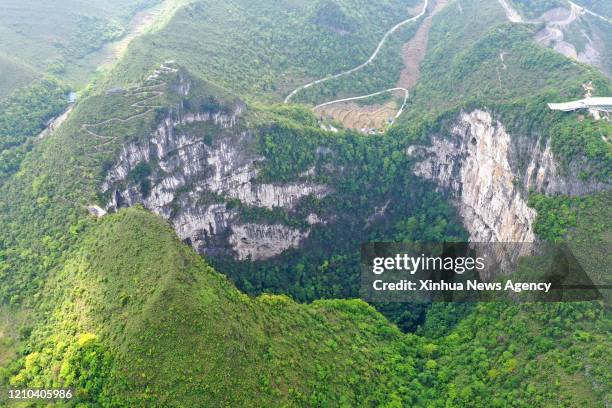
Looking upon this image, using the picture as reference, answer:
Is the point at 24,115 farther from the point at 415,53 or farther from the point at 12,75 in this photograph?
the point at 415,53

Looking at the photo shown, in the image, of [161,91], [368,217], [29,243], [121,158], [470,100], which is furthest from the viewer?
[368,217]

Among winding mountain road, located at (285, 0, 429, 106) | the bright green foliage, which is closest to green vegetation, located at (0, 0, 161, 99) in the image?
winding mountain road, located at (285, 0, 429, 106)

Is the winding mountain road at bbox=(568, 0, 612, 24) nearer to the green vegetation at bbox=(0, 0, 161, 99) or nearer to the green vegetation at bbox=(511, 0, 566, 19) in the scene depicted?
the green vegetation at bbox=(511, 0, 566, 19)

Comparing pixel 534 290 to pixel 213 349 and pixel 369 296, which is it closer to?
pixel 369 296

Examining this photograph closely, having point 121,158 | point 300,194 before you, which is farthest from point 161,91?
point 300,194

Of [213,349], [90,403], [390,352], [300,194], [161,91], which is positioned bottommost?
[390,352]

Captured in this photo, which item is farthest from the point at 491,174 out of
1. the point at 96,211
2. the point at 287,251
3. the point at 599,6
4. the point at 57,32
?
the point at 57,32
